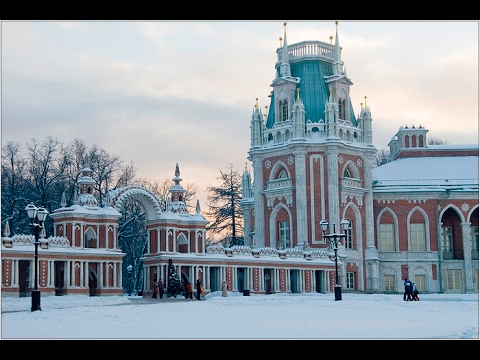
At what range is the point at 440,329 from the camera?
27.4 meters

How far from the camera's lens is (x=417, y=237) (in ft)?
208

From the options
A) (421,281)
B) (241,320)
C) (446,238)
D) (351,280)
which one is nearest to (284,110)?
(351,280)

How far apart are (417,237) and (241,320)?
36179 mm

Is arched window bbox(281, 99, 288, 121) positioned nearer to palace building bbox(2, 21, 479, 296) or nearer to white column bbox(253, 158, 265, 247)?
palace building bbox(2, 21, 479, 296)

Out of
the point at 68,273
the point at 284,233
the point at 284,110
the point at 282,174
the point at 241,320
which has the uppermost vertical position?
the point at 284,110

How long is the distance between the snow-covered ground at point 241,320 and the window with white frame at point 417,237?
919 inches

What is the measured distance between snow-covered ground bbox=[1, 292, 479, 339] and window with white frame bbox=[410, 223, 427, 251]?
23.3 meters

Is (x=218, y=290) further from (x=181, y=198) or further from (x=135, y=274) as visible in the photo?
(x=135, y=274)

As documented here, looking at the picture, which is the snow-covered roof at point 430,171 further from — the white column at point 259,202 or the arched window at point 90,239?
the arched window at point 90,239

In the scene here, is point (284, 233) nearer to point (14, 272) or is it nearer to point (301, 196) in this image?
point (301, 196)

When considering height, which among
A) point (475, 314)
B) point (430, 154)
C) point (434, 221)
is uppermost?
point (430, 154)
